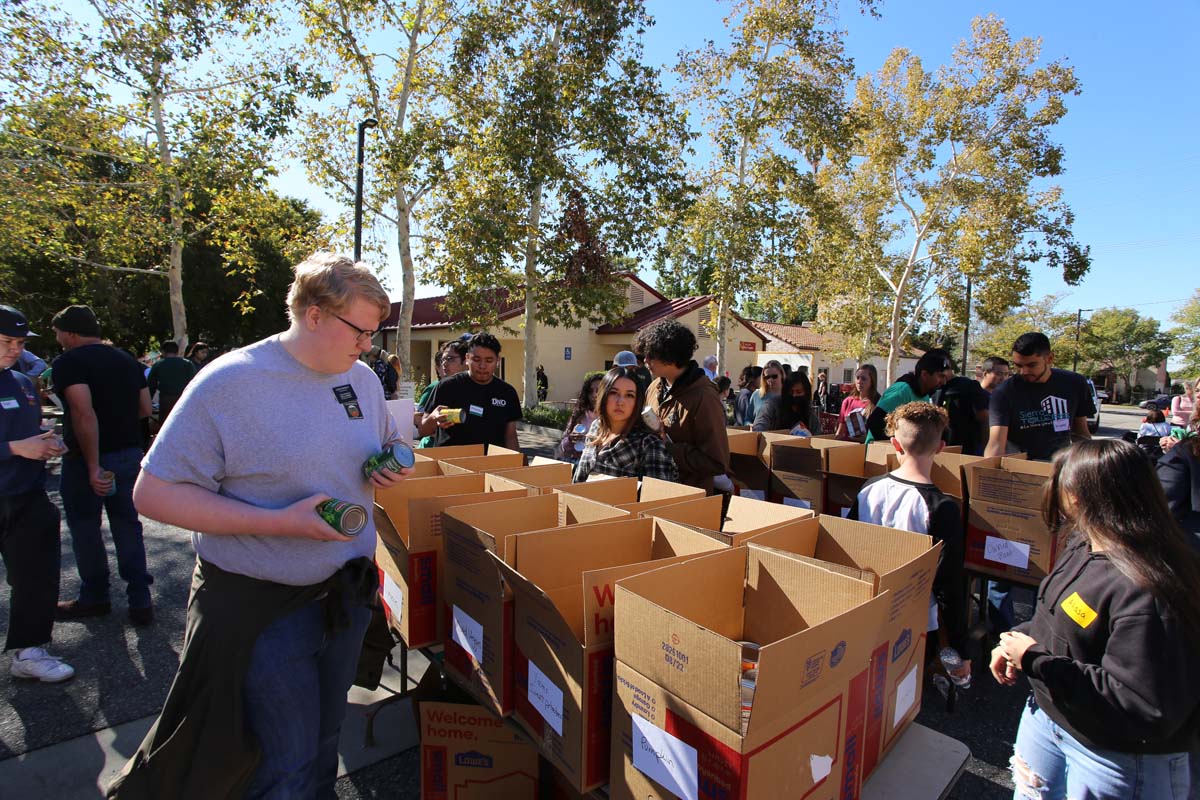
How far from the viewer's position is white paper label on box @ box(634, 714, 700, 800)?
1.18m

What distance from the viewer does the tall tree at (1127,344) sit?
1964 inches

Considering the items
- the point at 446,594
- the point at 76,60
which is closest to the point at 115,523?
the point at 446,594

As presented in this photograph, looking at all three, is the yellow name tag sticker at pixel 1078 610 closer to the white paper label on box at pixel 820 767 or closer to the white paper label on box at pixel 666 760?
the white paper label on box at pixel 820 767

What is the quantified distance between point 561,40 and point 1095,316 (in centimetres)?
6470

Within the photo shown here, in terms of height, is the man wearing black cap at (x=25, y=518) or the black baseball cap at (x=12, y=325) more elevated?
the black baseball cap at (x=12, y=325)

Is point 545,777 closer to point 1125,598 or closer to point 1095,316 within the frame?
point 1125,598

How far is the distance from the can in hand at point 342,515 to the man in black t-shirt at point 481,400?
2618 mm

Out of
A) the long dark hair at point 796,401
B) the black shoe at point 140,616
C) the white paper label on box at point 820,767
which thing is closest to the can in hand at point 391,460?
the white paper label on box at point 820,767

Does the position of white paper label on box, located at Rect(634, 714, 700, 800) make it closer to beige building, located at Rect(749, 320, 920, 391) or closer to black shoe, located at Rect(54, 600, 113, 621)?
black shoe, located at Rect(54, 600, 113, 621)

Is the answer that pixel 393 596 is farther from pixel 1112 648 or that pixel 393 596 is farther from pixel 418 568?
pixel 1112 648

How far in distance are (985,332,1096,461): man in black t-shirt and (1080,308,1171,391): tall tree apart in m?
58.1

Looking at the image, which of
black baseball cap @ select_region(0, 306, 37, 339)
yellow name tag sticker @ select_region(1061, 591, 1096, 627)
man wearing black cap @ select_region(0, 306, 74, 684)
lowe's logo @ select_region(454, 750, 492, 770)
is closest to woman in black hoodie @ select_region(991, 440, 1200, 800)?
yellow name tag sticker @ select_region(1061, 591, 1096, 627)

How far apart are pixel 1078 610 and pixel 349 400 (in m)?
1.99

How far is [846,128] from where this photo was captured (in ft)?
42.1
